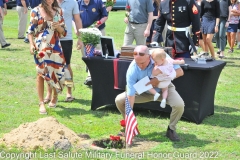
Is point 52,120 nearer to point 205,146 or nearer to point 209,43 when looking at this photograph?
point 205,146

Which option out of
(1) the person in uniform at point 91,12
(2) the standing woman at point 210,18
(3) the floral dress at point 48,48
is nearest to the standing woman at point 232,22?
(2) the standing woman at point 210,18

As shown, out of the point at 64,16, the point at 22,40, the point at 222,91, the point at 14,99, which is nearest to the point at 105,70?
the point at 64,16

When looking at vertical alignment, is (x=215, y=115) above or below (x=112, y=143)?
below

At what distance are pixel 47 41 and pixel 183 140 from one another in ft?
8.44

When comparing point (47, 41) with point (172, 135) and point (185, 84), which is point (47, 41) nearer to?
point (185, 84)

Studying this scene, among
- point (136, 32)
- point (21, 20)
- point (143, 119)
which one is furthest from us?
point (21, 20)

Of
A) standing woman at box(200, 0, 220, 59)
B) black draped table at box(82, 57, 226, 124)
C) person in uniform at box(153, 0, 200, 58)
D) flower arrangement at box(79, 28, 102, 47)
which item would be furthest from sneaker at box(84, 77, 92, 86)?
standing woman at box(200, 0, 220, 59)

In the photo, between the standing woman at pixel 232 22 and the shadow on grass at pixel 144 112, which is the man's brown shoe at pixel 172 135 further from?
the standing woman at pixel 232 22

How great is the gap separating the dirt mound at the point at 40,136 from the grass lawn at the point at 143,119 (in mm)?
140

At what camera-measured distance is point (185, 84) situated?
734cm

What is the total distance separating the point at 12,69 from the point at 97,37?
4325 mm

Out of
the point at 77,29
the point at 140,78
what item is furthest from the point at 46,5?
the point at 140,78

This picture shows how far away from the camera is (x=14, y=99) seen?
28.8 ft

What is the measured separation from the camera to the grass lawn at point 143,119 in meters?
6.25
